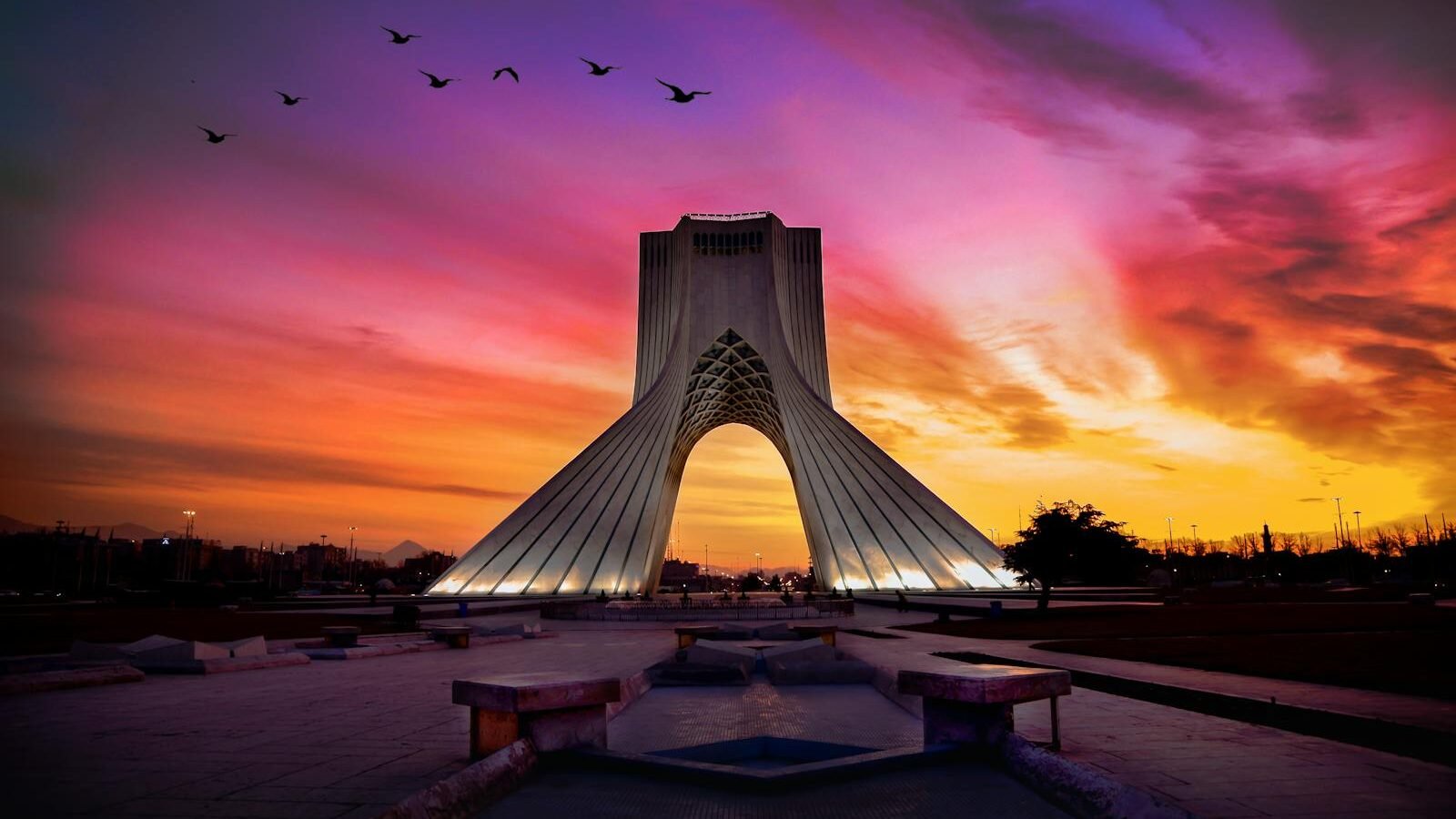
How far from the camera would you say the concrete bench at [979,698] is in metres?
3.74

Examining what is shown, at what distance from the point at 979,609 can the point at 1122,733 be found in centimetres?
1297

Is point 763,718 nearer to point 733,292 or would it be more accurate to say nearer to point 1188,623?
point 1188,623

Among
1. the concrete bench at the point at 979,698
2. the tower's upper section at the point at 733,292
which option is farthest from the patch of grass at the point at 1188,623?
the tower's upper section at the point at 733,292

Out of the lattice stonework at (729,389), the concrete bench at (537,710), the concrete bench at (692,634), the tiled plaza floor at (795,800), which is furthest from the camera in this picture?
the lattice stonework at (729,389)

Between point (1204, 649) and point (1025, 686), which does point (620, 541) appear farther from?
point (1025, 686)

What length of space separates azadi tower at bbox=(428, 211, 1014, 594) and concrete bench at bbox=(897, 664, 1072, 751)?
72.4 ft

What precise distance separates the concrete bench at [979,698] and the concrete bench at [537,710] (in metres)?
1.48

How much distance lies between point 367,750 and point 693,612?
43.2 ft

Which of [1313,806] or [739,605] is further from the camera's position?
[739,605]

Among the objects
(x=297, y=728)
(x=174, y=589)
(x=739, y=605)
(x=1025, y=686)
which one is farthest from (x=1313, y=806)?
(x=174, y=589)

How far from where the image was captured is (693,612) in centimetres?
1669

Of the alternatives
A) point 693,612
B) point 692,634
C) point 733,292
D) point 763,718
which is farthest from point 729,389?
point 763,718

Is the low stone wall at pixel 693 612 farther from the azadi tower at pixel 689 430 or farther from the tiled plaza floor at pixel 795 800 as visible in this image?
the tiled plaza floor at pixel 795 800

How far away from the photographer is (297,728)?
14.5ft
